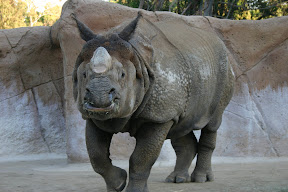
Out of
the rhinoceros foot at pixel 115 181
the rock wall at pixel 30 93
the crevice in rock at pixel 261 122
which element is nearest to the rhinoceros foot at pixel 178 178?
the rhinoceros foot at pixel 115 181

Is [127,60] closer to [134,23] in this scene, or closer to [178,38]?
[134,23]

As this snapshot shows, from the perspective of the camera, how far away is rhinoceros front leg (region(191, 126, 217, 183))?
6.23m

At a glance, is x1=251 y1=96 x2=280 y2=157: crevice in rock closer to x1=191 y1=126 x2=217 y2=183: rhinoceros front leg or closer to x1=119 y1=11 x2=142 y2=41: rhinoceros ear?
x1=191 y1=126 x2=217 y2=183: rhinoceros front leg

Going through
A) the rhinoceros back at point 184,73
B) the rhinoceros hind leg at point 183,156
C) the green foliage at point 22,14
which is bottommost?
the green foliage at point 22,14

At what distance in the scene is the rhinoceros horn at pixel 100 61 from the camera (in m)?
3.89

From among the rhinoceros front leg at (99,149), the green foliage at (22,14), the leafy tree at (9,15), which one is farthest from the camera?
the green foliage at (22,14)

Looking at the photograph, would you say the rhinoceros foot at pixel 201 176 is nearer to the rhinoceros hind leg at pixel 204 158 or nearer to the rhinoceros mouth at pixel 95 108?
the rhinoceros hind leg at pixel 204 158

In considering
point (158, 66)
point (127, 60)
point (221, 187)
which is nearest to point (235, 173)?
point (221, 187)

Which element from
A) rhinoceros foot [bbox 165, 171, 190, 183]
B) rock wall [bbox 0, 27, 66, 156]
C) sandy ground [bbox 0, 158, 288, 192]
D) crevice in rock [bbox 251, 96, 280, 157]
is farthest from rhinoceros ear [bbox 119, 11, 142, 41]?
crevice in rock [bbox 251, 96, 280, 157]

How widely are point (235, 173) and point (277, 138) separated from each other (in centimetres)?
280

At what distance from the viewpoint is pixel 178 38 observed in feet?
17.9

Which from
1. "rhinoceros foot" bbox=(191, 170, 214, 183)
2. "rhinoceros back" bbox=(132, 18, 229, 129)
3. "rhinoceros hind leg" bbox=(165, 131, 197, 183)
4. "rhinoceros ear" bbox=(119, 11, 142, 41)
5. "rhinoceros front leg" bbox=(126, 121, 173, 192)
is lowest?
Result: "rhinoceros foot" bbox=(191, 170, 214, 183)

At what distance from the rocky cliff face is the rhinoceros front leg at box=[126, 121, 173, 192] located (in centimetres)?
436

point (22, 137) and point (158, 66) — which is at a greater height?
point (158, 66)
